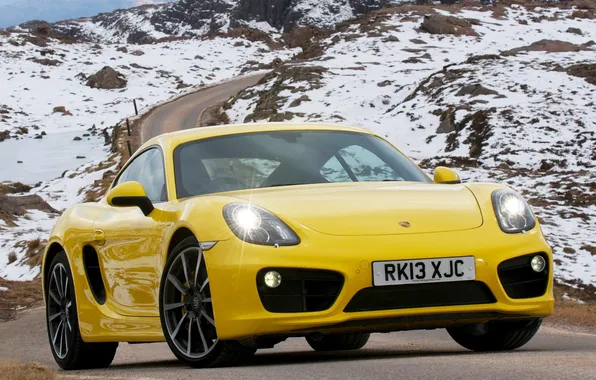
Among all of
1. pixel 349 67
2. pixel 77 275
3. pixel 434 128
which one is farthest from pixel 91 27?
pixel 77 275

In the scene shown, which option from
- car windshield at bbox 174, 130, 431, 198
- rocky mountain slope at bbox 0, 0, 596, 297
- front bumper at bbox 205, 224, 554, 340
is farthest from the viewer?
rocky mountain slope at bbox 0, 0, 596, 297

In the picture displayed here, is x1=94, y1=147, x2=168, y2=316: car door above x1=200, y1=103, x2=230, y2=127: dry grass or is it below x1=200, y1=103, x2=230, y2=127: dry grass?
above

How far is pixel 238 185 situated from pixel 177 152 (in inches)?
22.2

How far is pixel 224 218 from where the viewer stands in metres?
5.86

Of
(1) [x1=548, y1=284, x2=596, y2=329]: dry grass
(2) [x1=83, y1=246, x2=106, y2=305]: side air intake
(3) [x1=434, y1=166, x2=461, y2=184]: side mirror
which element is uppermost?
(3) [x1=434, y1=166, x2=461, y2=184]: side mirror

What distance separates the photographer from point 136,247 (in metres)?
6.84

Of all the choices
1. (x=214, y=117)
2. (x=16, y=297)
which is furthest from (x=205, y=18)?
(x=16, y=297)

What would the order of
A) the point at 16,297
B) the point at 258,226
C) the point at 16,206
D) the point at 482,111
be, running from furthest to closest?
1. the point at 482,111
2. the point at 16,206
3. the point at 16,297
4. the point at 258,226

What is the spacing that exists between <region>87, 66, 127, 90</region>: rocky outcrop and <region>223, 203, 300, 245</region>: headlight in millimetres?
68581

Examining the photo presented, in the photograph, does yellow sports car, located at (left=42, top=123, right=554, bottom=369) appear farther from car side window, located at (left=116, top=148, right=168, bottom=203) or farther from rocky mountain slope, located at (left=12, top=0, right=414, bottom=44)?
rocky mountain slope, located at (left=12, top=0, right=414, bottom=44)

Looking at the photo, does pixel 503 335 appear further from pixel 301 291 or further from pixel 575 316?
pixel 575 316

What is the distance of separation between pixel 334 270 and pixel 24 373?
5.15 feet

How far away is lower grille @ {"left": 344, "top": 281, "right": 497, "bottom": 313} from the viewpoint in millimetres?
5688

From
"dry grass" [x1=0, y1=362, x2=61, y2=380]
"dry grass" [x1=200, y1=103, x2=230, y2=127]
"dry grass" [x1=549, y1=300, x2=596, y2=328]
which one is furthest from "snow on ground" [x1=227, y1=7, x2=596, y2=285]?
"dry grass" [x1=0, y1=362, x2=61, y2=380]
